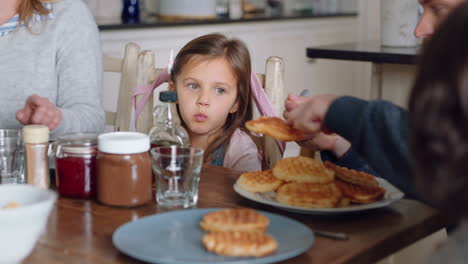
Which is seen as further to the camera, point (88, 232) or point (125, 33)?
point (125, 33)

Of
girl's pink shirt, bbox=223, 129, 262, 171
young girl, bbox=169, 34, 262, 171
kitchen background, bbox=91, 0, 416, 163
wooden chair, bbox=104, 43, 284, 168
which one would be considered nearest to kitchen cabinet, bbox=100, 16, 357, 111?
kitchen background, bbox=91, 0, 416, 163

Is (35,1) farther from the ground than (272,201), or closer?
farther from the ground

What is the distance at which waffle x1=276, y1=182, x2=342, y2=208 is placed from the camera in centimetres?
106

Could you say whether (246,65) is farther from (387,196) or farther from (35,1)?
(387,196)

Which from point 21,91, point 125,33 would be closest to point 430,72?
point 21,91

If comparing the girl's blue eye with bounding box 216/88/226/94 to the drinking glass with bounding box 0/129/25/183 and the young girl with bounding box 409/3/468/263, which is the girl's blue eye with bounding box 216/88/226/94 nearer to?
the drinking glass with bounding box 0/129/25/183

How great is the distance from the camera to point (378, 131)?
1.00 m

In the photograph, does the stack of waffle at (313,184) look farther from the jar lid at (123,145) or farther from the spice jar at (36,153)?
the spice jar at (36,153)

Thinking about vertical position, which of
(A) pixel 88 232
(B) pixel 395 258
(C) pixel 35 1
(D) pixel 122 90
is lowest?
(B) pixel 395 258

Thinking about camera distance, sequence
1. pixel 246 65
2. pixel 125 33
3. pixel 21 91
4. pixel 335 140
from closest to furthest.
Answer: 1. pixel 335 140
2. pixel 21 91
3. pixel 246 65
4. pixel 125 33

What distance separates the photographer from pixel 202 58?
182 centimetres

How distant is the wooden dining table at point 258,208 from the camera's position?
899mm

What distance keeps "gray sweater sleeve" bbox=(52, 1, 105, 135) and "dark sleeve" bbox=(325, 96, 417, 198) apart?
857mm

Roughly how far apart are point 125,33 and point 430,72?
2606 mm
